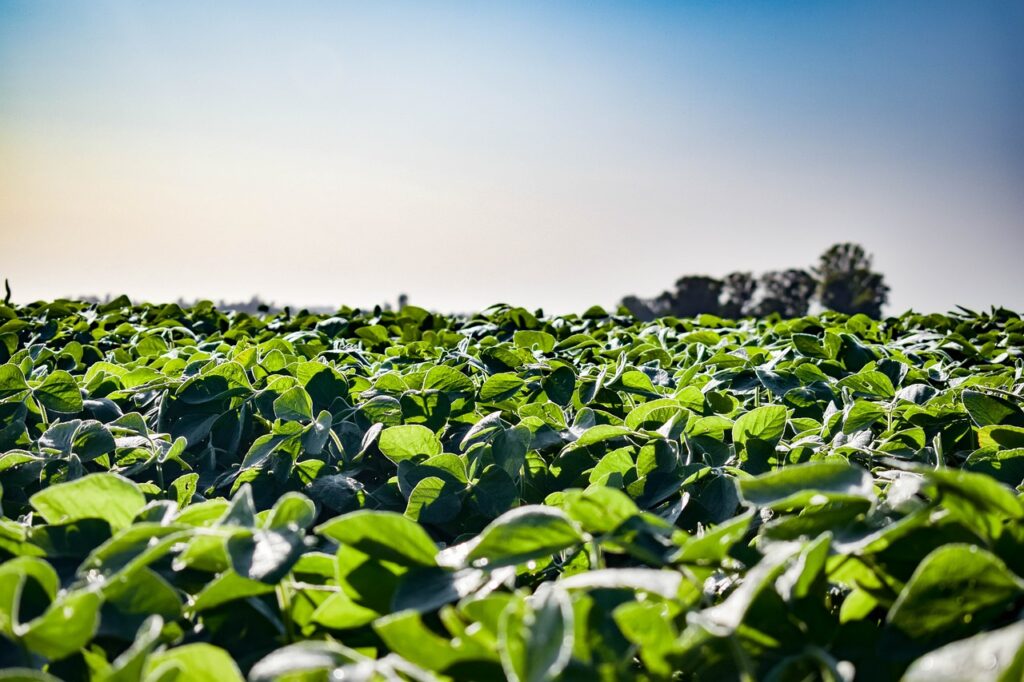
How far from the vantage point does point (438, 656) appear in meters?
0.76

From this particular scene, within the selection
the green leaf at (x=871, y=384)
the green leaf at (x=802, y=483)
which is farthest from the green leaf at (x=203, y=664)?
the green leaf at (x=871, y=384)

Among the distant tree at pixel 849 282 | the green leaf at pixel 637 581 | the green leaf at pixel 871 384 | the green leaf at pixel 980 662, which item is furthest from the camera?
the distant tree at pixel 849 282

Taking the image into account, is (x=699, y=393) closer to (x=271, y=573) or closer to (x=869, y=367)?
(x=869, y=367)

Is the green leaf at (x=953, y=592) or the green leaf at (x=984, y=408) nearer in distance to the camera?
the green leaf at (x=953, y=592)

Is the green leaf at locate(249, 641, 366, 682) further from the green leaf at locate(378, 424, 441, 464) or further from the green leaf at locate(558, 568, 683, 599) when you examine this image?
the green leaf at locate(378, 424, 441, 464)

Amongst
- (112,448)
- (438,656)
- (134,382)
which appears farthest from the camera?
(134,382)

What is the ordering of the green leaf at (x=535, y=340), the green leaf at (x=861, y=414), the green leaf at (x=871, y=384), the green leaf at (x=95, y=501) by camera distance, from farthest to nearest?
the green leaf at (x=535, y=340) < the green leaf at (x=871, y=384) < the green leaf at (x=861, y=414) < the green leaf at (x=95, y=501)

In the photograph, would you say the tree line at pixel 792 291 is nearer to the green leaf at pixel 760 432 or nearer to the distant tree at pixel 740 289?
the distant tree at pixel 740 289

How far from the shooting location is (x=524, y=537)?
0.85m

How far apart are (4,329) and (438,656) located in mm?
2969

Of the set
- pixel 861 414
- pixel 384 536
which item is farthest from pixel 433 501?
pixel 861 414

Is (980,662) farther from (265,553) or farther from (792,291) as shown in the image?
(792,291)

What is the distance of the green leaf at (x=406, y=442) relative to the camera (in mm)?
1454

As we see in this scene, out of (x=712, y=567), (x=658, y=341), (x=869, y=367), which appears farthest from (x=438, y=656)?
(x=658, y=341)
